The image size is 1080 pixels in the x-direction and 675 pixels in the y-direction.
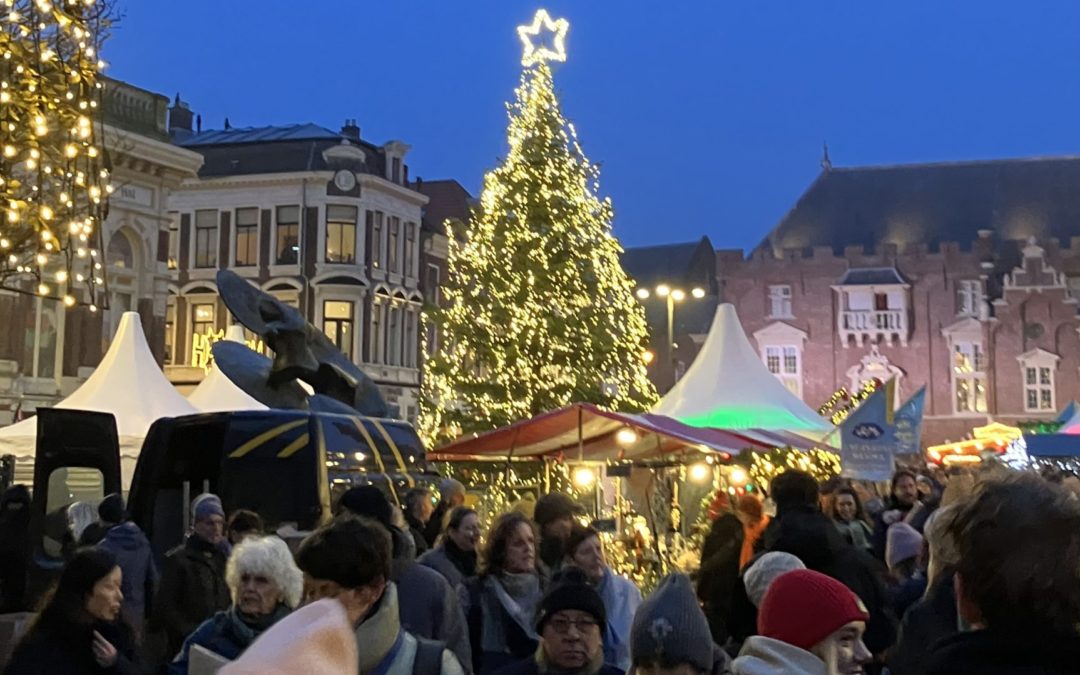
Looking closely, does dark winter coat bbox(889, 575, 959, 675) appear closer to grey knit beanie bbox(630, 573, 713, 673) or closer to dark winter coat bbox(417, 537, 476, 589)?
grey knit beanie bbox(630, 573, 713, 673)

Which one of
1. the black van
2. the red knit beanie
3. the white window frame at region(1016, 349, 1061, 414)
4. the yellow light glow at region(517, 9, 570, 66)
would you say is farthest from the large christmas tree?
the white window frame at region(1016, 349, 1061, 414)

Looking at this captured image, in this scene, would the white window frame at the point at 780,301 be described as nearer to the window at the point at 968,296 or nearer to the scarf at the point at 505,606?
the window at the point at 968,296

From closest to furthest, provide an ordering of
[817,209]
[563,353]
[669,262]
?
[563,353] < [817,209] < [669,262]

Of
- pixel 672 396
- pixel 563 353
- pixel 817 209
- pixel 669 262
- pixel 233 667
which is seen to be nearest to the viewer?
pixel 233 667

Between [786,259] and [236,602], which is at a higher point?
[786,259]

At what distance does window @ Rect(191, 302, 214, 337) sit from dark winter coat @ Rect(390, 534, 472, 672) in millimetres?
41670

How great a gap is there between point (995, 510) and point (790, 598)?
3.27ft

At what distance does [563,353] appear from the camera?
27.5 meters

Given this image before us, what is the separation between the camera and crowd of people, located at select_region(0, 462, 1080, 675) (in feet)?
8.17

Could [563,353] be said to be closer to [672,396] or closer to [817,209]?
[672,396]

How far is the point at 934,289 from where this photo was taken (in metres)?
55.5

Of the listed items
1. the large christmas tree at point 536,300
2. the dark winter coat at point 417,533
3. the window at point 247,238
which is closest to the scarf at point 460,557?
the dark winter coat at point 417,533

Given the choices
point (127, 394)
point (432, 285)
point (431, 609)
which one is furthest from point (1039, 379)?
point (431, 609)

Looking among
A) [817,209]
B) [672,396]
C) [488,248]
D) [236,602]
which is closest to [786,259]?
[817,209]
